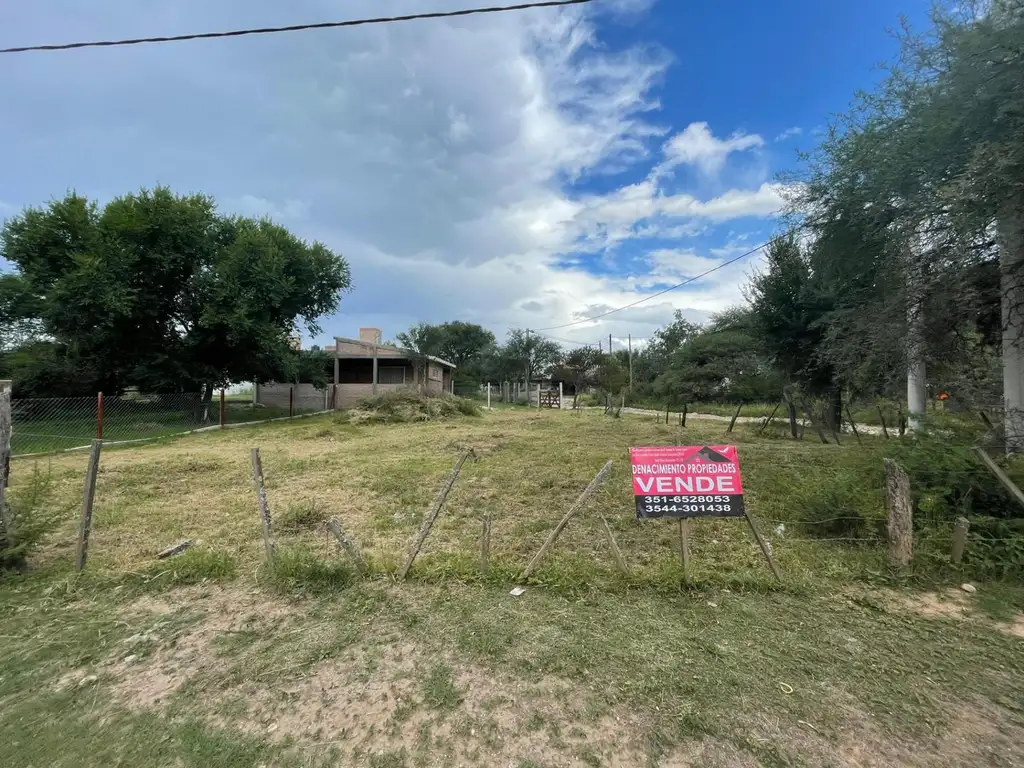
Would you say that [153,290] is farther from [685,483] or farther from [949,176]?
[949,176]

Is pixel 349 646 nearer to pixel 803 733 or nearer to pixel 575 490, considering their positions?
pixel 803 733

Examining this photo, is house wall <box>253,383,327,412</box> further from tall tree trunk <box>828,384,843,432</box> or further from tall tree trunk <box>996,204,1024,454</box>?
tall tree trunk <box>996,204,1024,454</box>

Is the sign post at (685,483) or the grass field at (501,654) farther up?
the sign post at (685,483)

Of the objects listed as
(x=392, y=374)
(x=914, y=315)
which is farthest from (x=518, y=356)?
(x=914, y=315)

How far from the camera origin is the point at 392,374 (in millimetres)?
28844

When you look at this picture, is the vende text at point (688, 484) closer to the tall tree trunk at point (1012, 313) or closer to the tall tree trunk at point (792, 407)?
the tall tree trunk at point (1012, 313)

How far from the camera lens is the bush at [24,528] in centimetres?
392

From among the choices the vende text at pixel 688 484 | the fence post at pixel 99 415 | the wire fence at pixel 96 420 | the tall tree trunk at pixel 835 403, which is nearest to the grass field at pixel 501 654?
the vende text at pixel 688 484

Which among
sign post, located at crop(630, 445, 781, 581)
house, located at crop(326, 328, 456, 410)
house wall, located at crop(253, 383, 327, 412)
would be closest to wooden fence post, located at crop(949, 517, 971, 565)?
sign post, located at crop(630, 445, 781, 581)

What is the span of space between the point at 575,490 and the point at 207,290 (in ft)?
56.8

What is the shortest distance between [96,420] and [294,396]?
14359 mm

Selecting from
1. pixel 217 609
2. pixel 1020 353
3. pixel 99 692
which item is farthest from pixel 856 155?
pixel 99 692

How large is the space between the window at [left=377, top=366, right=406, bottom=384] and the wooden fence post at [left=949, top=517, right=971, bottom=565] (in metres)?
26.7

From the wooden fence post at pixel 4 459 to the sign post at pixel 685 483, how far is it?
5026mm
